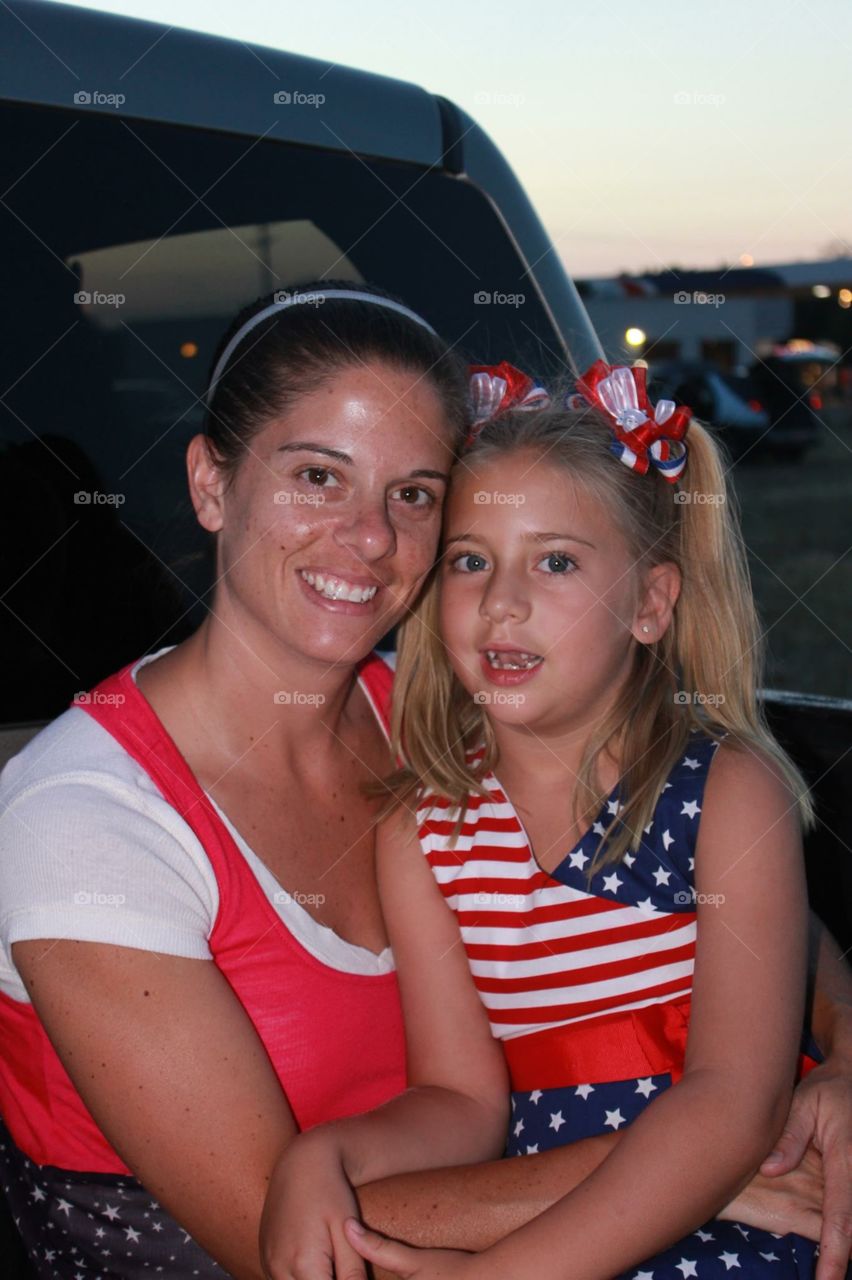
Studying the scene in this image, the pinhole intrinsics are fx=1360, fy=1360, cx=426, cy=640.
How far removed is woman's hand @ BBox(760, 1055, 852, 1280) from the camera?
1.96 m

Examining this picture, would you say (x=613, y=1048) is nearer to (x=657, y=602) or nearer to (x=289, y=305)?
(x=657, y=602)

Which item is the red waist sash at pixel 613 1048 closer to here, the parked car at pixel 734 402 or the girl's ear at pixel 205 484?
the girl's ear at pixel 205 484

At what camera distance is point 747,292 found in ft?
106

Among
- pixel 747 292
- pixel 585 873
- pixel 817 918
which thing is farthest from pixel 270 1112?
pixel 747 292

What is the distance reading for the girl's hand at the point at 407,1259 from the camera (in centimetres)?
179

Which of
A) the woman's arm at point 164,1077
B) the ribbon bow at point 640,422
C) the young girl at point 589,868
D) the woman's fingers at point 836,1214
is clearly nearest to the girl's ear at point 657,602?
the young girl at point 589,868

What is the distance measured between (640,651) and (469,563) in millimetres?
394

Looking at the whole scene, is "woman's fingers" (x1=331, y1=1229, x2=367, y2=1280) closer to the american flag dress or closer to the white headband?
the american flag dress

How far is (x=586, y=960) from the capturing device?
2.24 metres

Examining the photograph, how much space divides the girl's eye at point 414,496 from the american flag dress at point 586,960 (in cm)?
59

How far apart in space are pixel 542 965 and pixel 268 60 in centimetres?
169

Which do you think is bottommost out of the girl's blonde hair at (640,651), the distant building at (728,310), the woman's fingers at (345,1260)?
the woman's fingers at (345,1260)

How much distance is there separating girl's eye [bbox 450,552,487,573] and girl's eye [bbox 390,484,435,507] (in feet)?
0.47

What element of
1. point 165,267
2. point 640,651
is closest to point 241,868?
point 640,651
